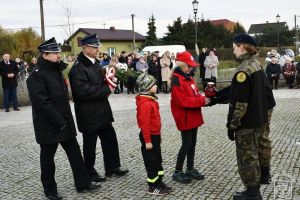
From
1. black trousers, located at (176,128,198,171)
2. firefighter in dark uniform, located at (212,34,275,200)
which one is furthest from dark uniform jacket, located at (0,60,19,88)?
firefighter in dark uniform, located at (212,34,275,200)

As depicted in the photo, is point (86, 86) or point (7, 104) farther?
point (7, 104)

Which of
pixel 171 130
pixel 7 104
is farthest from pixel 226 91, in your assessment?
pixel 7 104

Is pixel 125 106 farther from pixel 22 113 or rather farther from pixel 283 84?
pixel 283 84

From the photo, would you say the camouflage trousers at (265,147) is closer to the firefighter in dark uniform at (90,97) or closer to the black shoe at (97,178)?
the firefighter in dark uniform at (90,97)

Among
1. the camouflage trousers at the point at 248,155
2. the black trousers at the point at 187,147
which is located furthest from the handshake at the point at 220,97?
the camouflage trousers at the point at 248,155

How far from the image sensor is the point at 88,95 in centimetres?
602

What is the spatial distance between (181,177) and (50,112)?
200 cm

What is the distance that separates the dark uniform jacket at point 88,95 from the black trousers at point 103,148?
0.19 metres

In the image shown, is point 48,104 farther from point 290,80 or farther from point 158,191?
point 290,80

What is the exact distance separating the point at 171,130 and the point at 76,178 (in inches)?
177

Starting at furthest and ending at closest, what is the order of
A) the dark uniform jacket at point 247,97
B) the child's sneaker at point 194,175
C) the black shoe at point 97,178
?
1. the black shoe at point 97,178
2. the child's sneaker at point 194,175
3. the dark uniform jacket at point 247,97

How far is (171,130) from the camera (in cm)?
1011

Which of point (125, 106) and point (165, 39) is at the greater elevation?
point (165, 39)

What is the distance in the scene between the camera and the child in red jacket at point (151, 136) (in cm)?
569
